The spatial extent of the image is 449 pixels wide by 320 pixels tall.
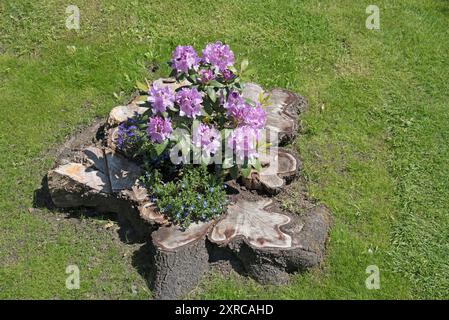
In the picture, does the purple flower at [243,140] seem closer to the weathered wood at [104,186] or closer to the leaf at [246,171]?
the leaf at [246,171]

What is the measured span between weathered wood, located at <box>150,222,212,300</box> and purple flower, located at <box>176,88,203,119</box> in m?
0.87

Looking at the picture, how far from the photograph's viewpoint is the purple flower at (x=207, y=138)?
4.23m

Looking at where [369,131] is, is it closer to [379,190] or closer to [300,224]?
[379,190]

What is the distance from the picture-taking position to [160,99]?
4.21m

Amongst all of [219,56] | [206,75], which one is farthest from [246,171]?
[219,56]

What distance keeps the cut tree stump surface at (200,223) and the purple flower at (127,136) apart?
0.11 metres

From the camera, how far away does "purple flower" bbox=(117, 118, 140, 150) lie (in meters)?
4.70

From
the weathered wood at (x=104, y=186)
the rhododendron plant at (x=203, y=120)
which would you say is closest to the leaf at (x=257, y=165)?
the rhododendron plant at (x=203, y=120)

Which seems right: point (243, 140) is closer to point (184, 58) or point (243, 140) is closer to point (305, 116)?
point (184, 58)

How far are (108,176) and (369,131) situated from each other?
255 centimetres

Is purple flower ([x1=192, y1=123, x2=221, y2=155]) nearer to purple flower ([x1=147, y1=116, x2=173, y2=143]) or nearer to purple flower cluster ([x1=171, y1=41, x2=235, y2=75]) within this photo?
purple flower ([x1=147, y1=116, x2=173, y2=143])

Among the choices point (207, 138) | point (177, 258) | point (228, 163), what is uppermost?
point (207, 138)

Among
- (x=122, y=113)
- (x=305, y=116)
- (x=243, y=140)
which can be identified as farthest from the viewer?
(x=305, y=116)

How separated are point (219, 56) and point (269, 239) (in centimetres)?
142
